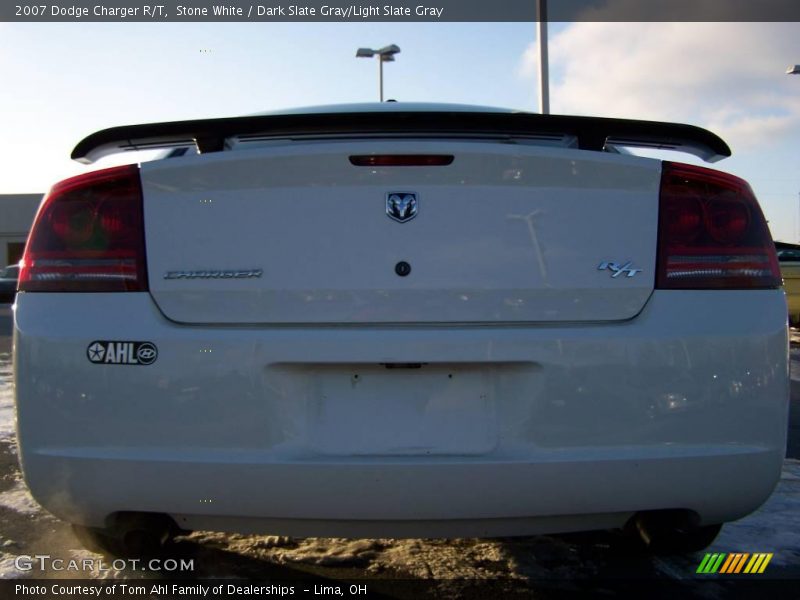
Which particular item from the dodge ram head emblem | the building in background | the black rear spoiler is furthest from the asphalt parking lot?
the building in background

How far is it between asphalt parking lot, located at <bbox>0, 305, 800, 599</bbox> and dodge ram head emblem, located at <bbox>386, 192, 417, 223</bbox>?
1271 millimetres

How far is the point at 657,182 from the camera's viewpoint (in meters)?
2.32

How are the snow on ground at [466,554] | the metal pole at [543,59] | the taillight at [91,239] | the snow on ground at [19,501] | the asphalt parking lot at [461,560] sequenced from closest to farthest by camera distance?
the taillight at [91,239], the asphalt parking lot at [461,560], the snow on ground at [466,554], the snow on ground at [19,501], the metal pole at [543,59]

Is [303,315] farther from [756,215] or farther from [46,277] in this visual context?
[756,215]

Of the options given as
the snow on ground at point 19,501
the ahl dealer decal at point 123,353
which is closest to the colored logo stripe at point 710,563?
the ahl dealer decal at point 123,353

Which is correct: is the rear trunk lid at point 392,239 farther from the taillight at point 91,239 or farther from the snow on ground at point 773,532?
the snow on ground at point 773,532

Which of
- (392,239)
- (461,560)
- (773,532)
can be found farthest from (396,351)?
(773,532)

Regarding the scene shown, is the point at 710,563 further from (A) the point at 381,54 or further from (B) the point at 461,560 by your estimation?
(A) the point at 381,54

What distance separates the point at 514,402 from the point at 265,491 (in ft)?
2.37

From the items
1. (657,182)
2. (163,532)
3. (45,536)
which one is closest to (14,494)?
(45,536)

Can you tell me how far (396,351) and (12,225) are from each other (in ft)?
174

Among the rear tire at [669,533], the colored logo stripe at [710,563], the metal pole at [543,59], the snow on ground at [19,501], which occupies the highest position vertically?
the metal pole at [543,59]

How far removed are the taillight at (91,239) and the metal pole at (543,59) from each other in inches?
374

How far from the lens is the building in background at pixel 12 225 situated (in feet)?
161
